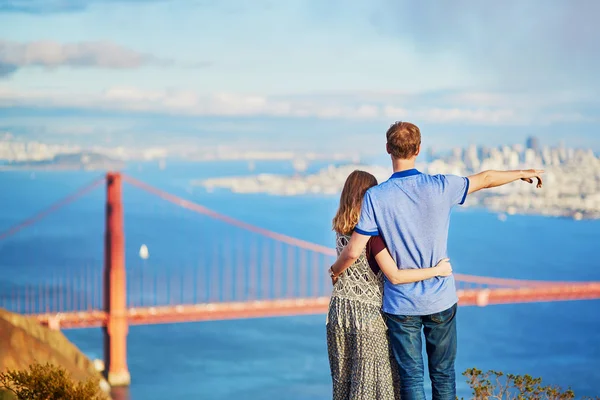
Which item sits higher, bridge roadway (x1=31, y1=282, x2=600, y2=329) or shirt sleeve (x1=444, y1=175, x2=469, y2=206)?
shirt sleeve (x1=444, y1=175, x2=469, y2=206)

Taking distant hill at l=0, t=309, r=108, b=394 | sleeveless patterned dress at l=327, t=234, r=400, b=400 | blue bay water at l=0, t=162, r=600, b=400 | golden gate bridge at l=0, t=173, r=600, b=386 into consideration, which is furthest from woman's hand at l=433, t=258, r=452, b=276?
blue bay water at l=0, t=162, r=600, b=400

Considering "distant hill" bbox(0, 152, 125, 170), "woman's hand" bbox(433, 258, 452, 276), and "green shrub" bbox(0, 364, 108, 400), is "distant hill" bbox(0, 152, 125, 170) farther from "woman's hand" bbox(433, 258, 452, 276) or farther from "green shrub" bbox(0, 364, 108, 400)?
"woman's hand" bbox(433, 258, 452, 276)

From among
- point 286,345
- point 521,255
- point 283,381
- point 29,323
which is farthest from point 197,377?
point 29,323

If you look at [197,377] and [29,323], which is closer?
[29,323]

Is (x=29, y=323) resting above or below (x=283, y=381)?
above

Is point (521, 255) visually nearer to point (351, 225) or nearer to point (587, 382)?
point (587, 382)

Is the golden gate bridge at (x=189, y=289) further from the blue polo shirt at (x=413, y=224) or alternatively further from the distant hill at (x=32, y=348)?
the blue polo shirt at (x=413, y=224)
